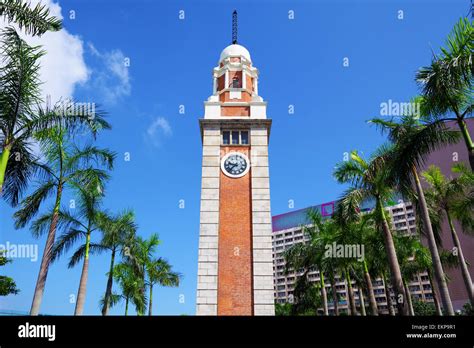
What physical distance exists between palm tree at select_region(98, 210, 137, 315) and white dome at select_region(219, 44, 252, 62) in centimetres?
1763

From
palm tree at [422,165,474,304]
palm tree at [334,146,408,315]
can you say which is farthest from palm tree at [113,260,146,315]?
palm tree at [422,165,474,304]

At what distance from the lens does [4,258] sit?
2066 cm

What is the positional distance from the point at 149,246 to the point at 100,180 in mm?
15097

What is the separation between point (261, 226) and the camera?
1050 inches

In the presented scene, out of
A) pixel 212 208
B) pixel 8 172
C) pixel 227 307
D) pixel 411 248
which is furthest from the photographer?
pixel 411 248

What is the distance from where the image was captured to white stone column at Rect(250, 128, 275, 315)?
80.5 feet

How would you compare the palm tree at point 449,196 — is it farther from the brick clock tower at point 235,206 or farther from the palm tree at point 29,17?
the palm tree at point 29,17

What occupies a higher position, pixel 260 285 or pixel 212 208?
A: pixel 212 208

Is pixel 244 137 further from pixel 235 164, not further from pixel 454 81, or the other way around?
pixel 454 81

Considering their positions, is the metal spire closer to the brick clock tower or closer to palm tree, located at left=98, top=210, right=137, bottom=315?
the brick clock tower

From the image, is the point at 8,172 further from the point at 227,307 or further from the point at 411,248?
the point at 411,248

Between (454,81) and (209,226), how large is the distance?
1763 centimetres
